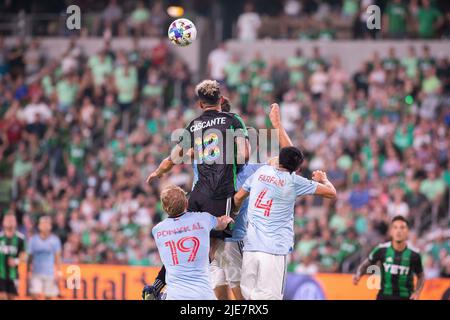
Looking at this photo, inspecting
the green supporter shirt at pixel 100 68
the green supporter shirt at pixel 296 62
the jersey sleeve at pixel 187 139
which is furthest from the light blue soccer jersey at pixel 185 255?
the green supporter shirt at pixel 100 68

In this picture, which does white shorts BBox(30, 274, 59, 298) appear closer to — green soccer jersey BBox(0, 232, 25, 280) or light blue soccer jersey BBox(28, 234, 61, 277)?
light blue soccer jersey BBox(28, 234, 61, 277)

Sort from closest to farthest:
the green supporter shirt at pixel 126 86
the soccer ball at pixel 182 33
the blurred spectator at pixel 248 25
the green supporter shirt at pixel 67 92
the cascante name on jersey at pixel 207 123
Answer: the cascante name on jersey at pixel 207 123 < the soccer ball at pixel 182 33 < the green supporter shirt at pixel 126 86 < the green supporter shirt at pixel 67 92 < the blurred spectator at pixel 248 25

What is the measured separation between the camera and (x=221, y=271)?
43.5 ft

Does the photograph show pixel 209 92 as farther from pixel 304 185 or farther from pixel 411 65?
pixel 411 65

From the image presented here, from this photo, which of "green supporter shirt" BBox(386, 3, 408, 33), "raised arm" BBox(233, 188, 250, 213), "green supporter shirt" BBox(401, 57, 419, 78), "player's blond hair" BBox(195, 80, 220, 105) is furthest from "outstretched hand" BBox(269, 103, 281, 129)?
"green supporter shirt" BBox(386, 3, 408, 33)

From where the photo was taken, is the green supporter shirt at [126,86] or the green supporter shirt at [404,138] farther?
the green supporter shirt at [126,86]

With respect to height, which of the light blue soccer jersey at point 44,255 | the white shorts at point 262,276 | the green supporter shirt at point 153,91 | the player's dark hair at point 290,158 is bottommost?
the light blue soccer jersey at point 44,255

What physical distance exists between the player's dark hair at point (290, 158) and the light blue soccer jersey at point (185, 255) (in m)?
1.37

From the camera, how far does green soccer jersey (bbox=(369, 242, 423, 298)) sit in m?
15.1

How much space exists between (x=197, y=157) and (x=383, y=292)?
163 inches

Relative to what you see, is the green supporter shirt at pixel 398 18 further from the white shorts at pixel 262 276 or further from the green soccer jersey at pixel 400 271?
the white shorts at pixel 262 276

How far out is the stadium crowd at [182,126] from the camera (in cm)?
2256

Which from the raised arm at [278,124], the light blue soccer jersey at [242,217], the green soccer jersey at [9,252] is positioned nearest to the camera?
the raised arm at [278,124]

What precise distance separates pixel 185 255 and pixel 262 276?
1.36 meters
